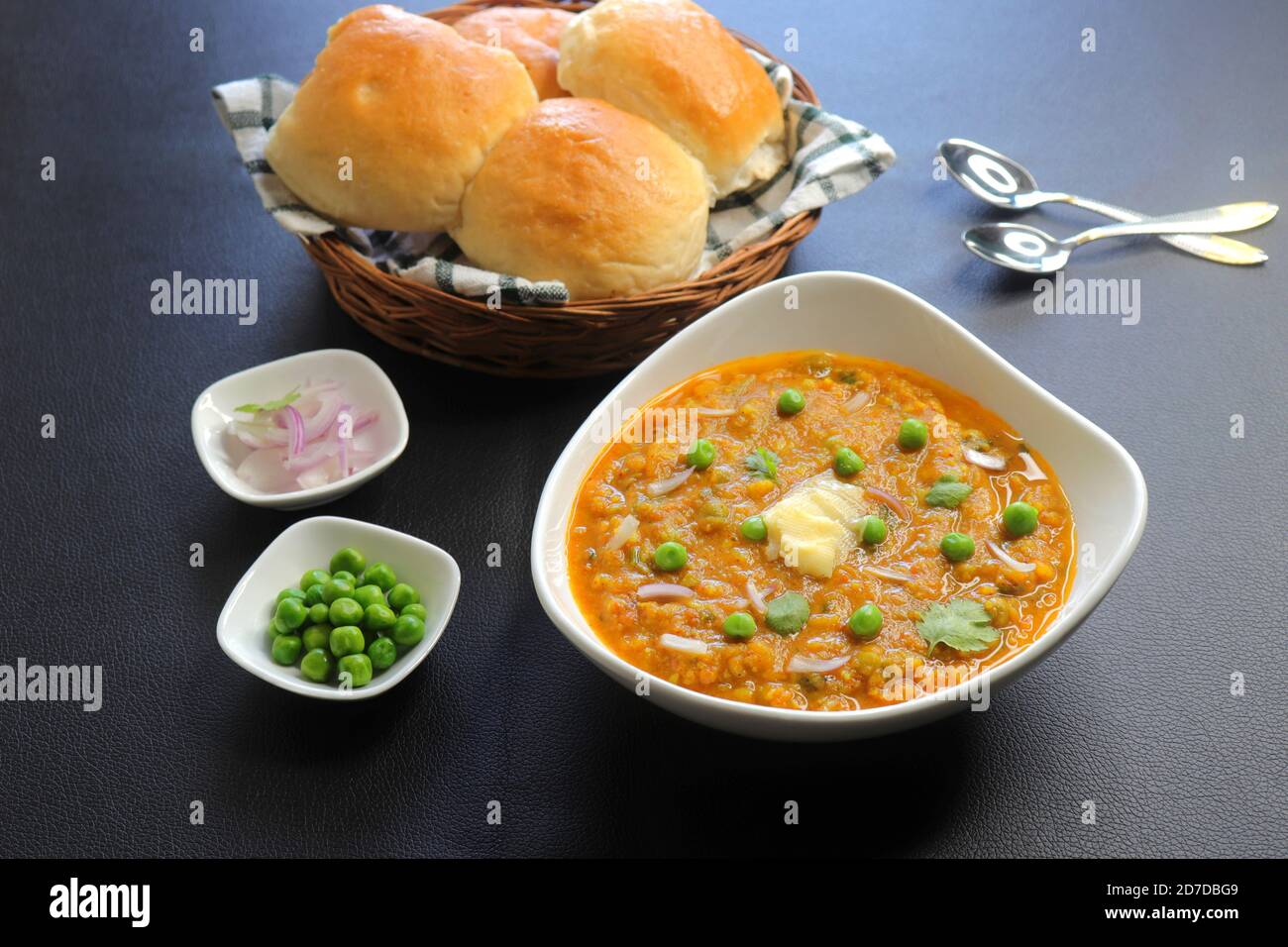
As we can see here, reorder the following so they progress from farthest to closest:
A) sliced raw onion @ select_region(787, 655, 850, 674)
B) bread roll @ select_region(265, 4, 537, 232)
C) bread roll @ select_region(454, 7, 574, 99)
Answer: bread roll @ select_region(454, 7, 574, 99)
bread roll @ select_region(265, 4, 537, 232)
sliced raw onion @ select_region(787, 655, 850, 674)

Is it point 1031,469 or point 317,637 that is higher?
point 1031,469

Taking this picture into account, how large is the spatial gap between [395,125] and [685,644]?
5.68ft

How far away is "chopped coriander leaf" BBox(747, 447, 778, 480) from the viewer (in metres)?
2.83

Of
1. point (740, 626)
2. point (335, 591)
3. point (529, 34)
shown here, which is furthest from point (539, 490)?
point (529, 34)

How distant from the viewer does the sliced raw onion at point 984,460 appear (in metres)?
2.81

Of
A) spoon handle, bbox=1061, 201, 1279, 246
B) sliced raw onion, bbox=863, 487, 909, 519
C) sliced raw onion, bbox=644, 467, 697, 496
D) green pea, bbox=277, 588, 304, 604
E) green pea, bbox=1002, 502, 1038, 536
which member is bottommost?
green pea, bbox=277, 588, 304, 604

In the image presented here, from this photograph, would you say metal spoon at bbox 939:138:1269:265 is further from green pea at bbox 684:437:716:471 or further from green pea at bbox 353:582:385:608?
green pea at bbox 353:582:385:608

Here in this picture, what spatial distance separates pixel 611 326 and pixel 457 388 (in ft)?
1.81

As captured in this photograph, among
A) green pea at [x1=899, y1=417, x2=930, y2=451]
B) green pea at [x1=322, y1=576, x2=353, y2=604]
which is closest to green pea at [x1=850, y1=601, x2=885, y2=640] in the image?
green pea at [x1=899, y1=417, x2=930, y2=451]

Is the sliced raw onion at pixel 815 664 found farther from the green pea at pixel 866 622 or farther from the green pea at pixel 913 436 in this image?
the green pea at pixel 913 436

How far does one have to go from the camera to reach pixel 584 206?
3.12 meters

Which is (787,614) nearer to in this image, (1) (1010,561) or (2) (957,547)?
(2) (957,547)

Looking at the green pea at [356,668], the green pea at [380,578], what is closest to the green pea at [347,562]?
the green pea at [380,578]

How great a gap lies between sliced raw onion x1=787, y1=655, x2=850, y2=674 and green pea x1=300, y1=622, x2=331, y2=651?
3.40ft
